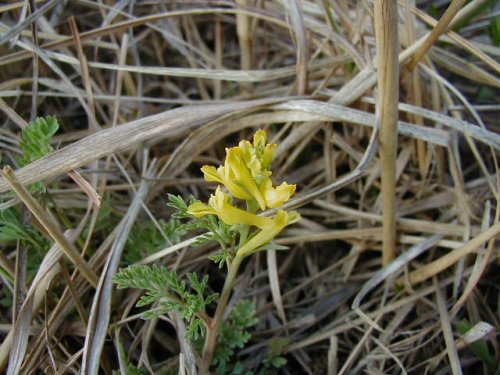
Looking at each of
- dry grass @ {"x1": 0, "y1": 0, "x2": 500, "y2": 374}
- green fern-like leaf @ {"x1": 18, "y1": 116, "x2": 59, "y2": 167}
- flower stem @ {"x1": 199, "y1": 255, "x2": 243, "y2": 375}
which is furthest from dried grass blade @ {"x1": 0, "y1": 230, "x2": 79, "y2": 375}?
flower stem @ {"x1": 199, "y1": 255, "x2": 243, "y2": 375}

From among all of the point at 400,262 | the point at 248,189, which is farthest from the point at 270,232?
the point at 400,262

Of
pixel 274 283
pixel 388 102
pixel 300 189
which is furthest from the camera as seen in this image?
pixel 300 189

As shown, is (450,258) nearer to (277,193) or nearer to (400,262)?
(400,262)

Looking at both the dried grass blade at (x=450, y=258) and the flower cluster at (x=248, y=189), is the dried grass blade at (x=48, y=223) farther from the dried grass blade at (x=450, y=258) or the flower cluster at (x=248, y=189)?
the dried grass blade at (x=450, y=258)

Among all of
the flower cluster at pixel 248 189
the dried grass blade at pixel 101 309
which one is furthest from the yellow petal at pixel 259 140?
the dried grass blade at pixel 101 309

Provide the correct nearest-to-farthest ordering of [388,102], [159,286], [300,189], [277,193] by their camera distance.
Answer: [277,193] → [159,286] → [388,102] → [300,189]
